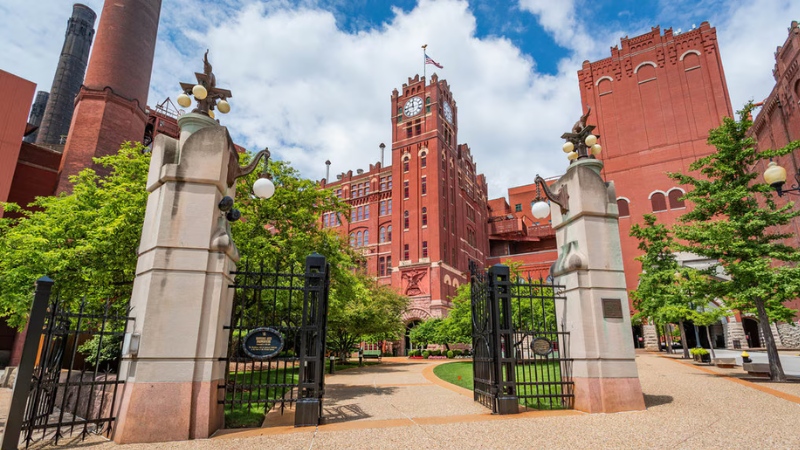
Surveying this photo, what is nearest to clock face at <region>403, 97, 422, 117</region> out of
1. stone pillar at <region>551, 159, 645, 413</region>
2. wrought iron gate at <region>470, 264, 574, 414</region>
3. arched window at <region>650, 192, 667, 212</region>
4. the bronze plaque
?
arched window at <region>650, 192, 667, 212</region>

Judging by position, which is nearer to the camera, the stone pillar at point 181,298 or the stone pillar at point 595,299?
the stone pillar at point 181,298

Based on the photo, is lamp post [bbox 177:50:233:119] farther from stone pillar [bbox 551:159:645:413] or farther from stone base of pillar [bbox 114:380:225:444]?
stone pillar [bbox 551:159:645:413]

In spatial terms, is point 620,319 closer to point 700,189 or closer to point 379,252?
point 700,189

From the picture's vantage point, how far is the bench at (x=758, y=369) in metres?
13.7

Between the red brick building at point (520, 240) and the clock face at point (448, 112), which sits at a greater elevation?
the clock face at point (448, 112)

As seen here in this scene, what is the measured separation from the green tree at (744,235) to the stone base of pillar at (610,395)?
8122 mm

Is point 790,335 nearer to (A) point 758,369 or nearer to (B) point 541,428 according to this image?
(A) point 758,369

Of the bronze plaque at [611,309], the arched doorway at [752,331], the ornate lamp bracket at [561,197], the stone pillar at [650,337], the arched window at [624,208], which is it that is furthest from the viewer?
the arched window at [624,208]

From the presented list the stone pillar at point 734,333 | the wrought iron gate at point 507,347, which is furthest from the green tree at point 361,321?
the stone pillar at point 734,333

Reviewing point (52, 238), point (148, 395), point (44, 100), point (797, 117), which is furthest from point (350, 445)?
point (44, 100)

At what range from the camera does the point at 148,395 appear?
583 cm

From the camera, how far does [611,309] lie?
786 centimetres

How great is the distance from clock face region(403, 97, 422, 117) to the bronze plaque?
4329 centimetres

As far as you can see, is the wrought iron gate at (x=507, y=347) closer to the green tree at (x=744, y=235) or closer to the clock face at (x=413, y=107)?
the green tree at (x=744, y=235)
